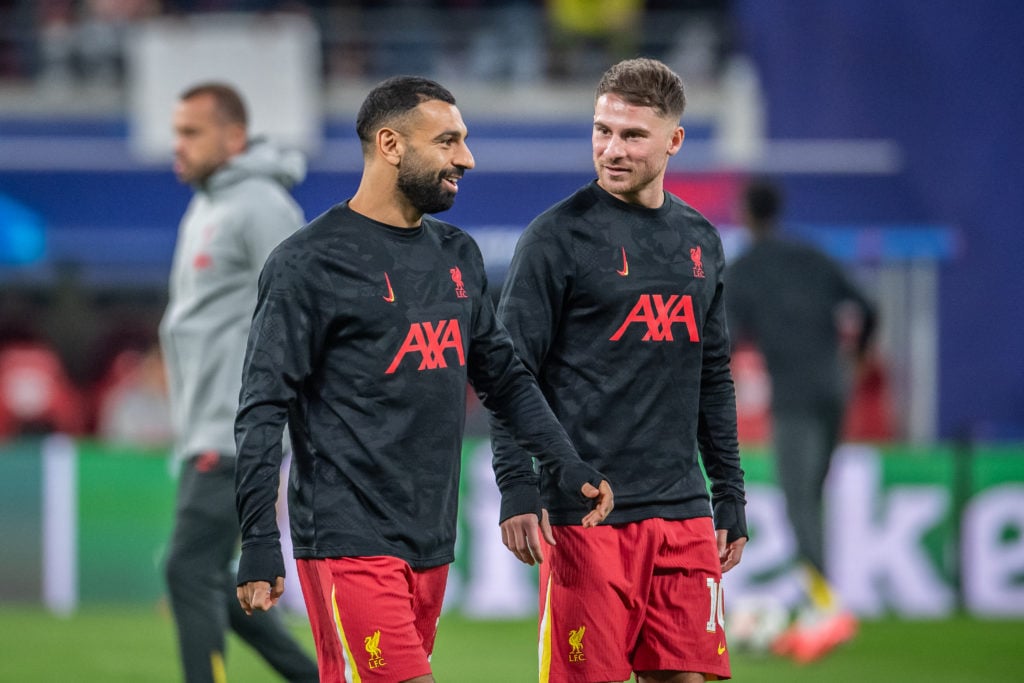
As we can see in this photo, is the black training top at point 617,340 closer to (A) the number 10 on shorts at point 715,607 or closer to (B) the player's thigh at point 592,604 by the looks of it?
(B) the player's thigh at point 592,604

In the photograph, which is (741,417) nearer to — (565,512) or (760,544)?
(760,544)

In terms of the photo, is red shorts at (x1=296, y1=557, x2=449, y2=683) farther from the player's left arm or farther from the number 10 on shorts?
the player's left arm

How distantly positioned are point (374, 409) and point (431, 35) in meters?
14.3

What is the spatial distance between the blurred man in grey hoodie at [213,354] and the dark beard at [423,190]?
53.4 inches

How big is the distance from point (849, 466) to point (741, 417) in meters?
3.68

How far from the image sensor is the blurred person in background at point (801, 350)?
812 centimetres

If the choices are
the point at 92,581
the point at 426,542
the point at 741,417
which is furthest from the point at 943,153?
the point at 426,542

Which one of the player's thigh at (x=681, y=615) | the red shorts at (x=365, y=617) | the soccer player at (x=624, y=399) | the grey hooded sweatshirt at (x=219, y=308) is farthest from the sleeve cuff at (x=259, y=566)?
the grey hooded sweatshirt at (x=219, y=308)

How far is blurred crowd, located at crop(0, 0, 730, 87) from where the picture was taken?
17.5m

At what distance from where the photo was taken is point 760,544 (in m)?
9.98

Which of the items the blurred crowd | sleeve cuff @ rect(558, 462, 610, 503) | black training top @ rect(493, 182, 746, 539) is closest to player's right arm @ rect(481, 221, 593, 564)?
black training top @ rect(493, 182, 746, 539)

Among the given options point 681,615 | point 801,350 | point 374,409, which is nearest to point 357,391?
point 374,409

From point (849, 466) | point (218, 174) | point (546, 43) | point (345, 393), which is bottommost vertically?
point (849, 466)

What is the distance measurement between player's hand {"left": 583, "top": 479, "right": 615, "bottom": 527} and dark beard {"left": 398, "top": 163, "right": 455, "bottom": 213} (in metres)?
0.83
